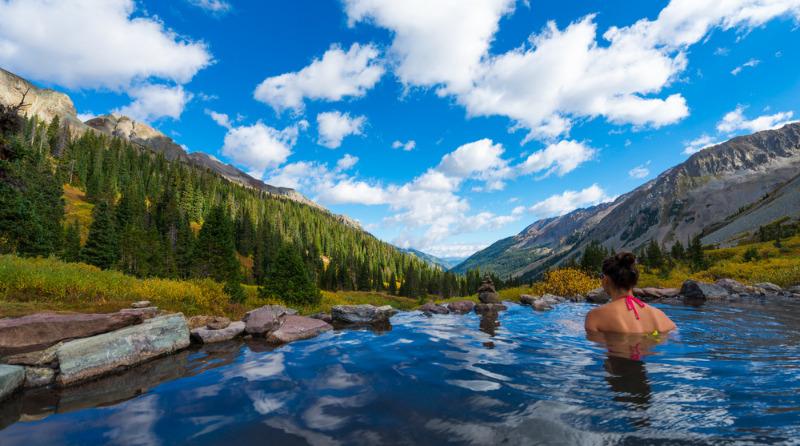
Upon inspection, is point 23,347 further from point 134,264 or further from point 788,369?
point 134,264

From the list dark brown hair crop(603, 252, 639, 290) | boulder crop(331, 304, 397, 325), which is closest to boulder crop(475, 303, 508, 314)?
boulder crop(331, 304, 397, 325)

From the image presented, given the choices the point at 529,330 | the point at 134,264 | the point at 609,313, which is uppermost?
the point at 134,264

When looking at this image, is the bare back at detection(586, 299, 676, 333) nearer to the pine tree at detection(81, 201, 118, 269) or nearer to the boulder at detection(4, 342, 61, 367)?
the boulder at detection(4, 342, 61, 367)

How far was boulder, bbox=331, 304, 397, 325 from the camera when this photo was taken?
17594 millimetres

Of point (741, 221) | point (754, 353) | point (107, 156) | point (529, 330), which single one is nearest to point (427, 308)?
point (529, 330)

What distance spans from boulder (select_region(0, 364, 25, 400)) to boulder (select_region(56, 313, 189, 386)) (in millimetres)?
658

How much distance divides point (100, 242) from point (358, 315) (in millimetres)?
56795

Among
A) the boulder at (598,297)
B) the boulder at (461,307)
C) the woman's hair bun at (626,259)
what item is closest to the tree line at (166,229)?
the boulder at (461,307)

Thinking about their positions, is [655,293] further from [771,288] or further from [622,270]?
[622,270]

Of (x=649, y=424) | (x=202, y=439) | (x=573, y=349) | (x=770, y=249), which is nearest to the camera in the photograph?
(x=649, y=424)

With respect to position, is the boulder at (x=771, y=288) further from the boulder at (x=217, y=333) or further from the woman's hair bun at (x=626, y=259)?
the boulder at (x=217, y=333)

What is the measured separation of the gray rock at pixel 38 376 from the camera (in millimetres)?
7637

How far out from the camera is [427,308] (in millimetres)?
24562

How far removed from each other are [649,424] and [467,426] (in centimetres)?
235
